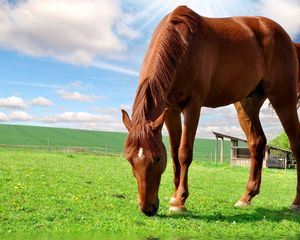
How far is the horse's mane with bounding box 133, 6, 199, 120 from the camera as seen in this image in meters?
5.82

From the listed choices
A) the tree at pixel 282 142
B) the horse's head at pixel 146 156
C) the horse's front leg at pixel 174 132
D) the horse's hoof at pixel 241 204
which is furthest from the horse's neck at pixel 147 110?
the tree at pixel 282 142

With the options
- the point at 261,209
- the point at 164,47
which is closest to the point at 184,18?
the point at 164,47

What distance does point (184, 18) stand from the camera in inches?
278

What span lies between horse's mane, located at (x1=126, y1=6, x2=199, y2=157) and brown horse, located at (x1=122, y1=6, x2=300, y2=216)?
0.01m

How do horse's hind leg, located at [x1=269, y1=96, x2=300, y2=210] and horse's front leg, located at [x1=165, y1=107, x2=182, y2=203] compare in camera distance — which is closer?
horse's front leg, located at [x1=165, y1=107, x2=182, y2=203]

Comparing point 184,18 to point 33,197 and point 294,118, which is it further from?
point 33,197

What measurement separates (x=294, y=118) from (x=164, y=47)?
3.43m

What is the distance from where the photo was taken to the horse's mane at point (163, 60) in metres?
5.82

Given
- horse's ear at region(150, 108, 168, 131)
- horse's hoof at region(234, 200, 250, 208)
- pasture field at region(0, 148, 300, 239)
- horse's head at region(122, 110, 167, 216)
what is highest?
horse's ear at region(150, 108, 168, 131)

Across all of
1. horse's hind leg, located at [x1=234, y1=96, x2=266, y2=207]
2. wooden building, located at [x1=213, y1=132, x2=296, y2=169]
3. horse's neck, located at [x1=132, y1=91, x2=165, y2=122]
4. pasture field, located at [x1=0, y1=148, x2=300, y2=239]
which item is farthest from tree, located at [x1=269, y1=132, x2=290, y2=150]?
horse's neck, located at [x1=132, y1=91, x2=165, y2=122]

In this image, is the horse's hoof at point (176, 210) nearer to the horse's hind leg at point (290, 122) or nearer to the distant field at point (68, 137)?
the horse's hind leg at point (290, 122)

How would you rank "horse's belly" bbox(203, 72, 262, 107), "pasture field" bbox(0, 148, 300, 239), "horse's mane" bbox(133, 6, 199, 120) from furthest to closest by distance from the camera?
1. "horse's belly" bbox(203, 72, 262, 107)
2. "horse's mane" bbox(133, 6, 199, 120)
3. "pasture field" bbox(0, 148, 300, 239)

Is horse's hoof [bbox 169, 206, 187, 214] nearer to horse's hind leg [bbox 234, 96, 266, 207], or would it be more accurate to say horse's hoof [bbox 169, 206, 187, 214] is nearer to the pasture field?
the pasture field

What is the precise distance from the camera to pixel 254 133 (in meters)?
8.73
